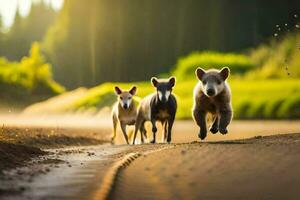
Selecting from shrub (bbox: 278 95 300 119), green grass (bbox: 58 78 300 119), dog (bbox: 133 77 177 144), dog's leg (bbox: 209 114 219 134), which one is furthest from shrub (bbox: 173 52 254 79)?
dog's leg (bbox: 209 114 219 134)

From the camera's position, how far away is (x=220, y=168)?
31.6 feet

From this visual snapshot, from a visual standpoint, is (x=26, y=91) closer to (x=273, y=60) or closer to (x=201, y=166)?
(x=273, y=60)

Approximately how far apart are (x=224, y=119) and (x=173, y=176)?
595 centimetres

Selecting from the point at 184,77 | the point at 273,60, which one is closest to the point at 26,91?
the point at 184,77

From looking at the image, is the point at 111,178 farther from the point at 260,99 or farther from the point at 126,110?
the point at 260,99

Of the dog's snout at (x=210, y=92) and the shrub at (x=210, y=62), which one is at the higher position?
the shrub at (x=210, y=62)

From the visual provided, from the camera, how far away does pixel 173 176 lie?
367 inches


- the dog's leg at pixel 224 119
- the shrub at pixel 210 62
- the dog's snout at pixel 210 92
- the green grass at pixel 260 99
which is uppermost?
the shrub at pixel 210 62

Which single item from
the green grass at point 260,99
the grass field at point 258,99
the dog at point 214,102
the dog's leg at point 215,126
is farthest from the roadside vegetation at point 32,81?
the dog at point 214,102

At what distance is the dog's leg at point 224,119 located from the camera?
1495cm

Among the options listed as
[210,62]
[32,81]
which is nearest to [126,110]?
[210,62]

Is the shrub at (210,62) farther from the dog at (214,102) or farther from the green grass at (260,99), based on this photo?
the dog at (214,102)

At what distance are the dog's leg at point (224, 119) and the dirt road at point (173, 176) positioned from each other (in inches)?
116

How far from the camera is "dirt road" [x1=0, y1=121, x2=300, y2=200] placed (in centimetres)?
835
